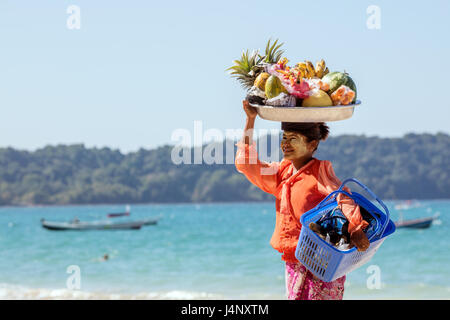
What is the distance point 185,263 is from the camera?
24250 millimetres

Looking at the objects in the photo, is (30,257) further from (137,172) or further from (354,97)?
(137,172)

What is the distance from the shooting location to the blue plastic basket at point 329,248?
3510mm

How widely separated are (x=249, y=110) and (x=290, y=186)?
456 mm

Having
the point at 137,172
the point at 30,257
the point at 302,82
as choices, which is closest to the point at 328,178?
the point at 302,82

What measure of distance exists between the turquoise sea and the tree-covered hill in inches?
538

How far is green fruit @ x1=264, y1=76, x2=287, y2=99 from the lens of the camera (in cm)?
364

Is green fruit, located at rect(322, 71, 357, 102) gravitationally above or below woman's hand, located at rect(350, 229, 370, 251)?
above

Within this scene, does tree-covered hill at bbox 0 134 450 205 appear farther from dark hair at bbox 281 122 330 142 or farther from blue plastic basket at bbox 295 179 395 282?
blue plastic basket at bbox 295 179 395 282

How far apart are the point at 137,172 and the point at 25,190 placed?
1085cm

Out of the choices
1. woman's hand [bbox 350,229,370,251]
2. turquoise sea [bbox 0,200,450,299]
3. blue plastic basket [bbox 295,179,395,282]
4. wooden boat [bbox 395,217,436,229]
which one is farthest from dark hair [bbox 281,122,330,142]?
wooden boat [bbox 395,217,436,229]

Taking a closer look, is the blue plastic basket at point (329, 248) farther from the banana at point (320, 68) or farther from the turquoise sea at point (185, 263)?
the turquoise sea at point (185, 263)

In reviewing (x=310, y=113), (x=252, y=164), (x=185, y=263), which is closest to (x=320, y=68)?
(x=310, y=113)

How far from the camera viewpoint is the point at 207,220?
4878 centimetres

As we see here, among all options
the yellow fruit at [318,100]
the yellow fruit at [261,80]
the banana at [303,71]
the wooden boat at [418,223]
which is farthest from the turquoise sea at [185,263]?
the yellow fruit at [318,100]
